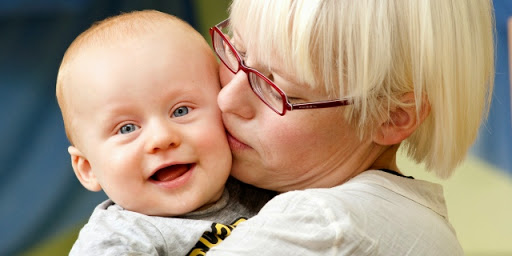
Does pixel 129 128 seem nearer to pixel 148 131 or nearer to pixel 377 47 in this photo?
pixel 148 131

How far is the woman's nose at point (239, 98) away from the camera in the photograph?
146cm

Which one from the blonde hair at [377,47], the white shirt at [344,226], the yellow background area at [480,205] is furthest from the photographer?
the yellow background area at [480,205]

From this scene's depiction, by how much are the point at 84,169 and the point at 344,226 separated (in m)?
0.61

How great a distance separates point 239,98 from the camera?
57.6 inches

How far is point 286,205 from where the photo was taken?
4.21 feet

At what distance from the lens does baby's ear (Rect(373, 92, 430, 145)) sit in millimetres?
1459

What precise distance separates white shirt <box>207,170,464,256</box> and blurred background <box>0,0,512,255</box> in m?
1.44

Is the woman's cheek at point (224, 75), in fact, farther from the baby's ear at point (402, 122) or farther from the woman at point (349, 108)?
the baby's ear at point (402, 122)

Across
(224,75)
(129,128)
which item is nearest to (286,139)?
(224,75)

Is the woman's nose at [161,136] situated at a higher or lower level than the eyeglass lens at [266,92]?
lower

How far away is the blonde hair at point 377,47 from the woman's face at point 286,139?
0.12 feet

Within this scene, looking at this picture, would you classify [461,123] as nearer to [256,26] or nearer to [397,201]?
[397,201]

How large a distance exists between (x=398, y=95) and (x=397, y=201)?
20 centimetres

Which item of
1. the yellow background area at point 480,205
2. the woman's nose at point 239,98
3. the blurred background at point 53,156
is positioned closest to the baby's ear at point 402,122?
the woman's nose at point 239,98
